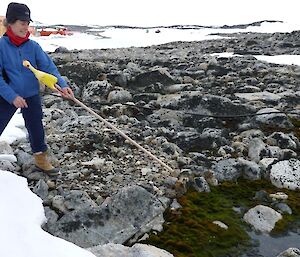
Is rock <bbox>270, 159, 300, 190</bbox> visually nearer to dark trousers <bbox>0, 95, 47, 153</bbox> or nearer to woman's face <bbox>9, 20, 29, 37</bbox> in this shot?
dark trousers <bbox>0, 95, 47, 153</bbox>

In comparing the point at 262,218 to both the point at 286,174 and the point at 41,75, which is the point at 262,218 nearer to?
the point at 286,174

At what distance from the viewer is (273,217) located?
457 centimetres

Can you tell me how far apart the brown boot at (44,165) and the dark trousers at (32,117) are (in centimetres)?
6

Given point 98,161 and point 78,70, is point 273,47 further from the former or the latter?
point 98,161

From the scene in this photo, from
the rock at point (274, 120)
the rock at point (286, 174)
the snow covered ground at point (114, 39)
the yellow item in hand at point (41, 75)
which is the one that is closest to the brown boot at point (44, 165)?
the yellow item in hand at point (41, 75)

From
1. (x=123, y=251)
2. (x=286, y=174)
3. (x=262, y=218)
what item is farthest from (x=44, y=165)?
(x=286, y=174)

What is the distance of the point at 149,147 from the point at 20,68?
84.1 inches

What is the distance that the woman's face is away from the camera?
15.1ft

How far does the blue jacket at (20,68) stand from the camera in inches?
183

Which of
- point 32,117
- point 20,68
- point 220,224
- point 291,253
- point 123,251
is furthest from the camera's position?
point 32,117

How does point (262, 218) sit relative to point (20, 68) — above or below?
below

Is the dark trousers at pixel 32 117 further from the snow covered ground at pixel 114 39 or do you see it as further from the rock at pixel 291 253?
the snow covered ground at pixel 114 39

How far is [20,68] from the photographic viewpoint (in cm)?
481

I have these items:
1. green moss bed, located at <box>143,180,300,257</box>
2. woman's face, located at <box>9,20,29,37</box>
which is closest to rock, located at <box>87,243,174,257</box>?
green moss bed, located at <box>143,180,300,257</box>
